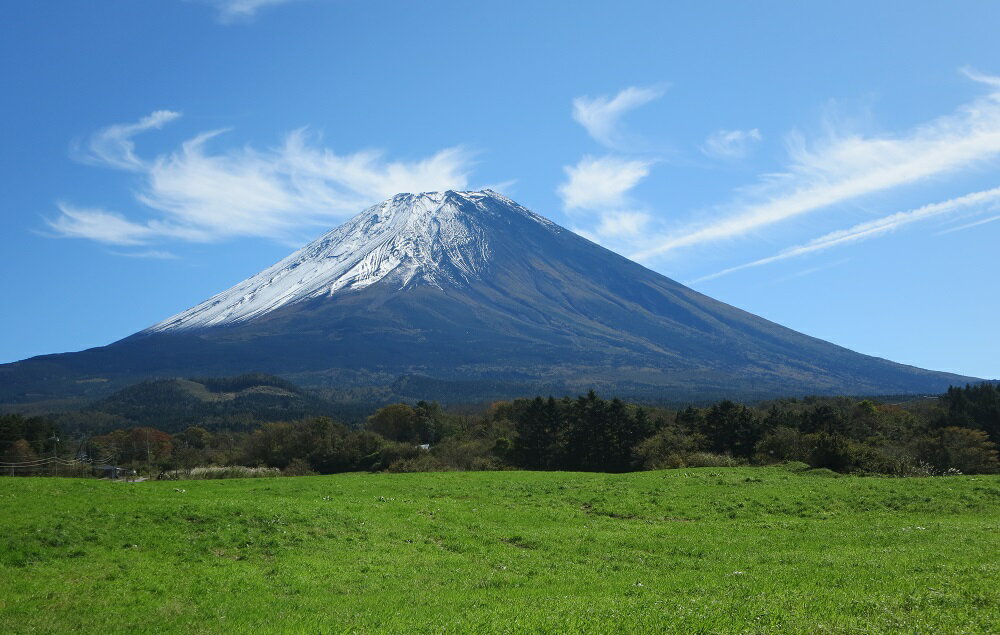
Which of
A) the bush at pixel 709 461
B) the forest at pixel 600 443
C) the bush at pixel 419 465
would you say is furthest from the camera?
the bush at pixel 419 465

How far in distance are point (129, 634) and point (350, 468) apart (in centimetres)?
4787

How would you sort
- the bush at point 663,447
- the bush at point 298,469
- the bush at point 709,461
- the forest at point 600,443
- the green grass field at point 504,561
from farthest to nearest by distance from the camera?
1. the bush at point 298,469
2. the bush at point 663,447
3. the forest at point 600,443
4. the bush at point 709,461
5. the green grass field at point 504,561

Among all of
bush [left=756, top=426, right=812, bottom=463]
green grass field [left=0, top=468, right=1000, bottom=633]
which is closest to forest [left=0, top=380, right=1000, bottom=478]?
bush [left=756, top=426, right=812, bottom=463]

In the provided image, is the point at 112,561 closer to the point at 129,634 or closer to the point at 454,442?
the point at 129,634

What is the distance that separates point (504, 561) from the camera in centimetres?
1524

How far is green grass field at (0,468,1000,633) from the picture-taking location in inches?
398

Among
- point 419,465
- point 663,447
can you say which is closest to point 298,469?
point 419,465

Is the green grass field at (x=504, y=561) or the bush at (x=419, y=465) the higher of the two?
the green grass field at (x=504, y=561)

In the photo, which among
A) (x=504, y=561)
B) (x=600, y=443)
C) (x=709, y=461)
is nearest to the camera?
(x=504, y=561)

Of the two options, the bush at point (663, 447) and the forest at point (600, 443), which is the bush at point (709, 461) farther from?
the bush at point (663, 447)

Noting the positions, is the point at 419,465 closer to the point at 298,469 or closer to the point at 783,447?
the point at 298,469

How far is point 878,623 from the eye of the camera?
354 inches

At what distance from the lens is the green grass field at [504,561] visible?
10117mm

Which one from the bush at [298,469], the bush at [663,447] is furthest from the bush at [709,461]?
the bush at [298,469]
